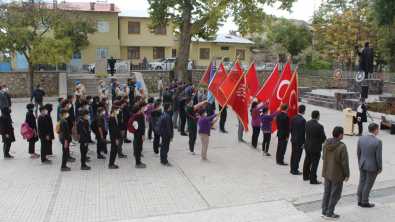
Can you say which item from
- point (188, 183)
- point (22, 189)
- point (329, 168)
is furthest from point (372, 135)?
point (22, 189)

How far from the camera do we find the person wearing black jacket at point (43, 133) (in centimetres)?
887

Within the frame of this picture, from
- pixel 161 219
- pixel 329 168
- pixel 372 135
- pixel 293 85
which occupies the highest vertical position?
A: pixel 293 85

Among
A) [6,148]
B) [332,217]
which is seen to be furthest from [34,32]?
[332,217]

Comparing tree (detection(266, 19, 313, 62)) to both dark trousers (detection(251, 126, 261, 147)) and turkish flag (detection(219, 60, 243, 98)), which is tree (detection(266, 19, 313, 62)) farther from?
dark trousers (detection(251, 126, 261, 147))

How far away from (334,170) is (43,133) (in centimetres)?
685

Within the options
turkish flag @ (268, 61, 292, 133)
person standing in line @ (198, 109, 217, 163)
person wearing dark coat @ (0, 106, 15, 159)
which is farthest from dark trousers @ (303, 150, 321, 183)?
person wearing dark coat @ (0, 106, 15, 159)

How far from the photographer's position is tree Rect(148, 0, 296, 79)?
22.3 meters

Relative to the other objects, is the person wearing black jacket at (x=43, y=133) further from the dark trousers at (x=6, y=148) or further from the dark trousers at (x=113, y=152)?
the dark trousers at (x=113, y=152)

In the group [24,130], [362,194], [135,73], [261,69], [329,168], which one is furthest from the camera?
[261,69]

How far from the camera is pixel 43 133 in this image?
9.02m

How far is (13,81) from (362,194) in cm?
2270

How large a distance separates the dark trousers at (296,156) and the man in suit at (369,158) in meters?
1.84

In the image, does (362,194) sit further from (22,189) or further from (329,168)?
(22,189)

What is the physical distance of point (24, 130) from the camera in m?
9.27
